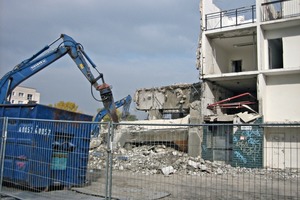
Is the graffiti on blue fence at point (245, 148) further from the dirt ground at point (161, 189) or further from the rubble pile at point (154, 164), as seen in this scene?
the dirt ground at point (161, 189)

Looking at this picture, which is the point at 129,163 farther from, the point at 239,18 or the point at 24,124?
the point at 239,18

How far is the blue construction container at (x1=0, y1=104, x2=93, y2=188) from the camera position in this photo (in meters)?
7.61

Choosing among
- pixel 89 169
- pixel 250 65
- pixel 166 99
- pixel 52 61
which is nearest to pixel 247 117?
pixel 250 65

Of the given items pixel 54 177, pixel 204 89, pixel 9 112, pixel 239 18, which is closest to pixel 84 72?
pixel 9 112

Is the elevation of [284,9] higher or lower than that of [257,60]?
higher

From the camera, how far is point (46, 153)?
765cm

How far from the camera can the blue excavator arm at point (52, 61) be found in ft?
40.0

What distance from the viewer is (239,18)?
23.9m

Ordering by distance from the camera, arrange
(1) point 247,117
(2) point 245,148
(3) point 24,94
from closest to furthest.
Result: (2) point 245,148, (1) point 247,117, (3) point 24,94

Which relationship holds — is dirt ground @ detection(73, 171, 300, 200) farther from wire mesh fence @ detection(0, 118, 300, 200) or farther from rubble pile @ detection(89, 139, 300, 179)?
rubble pile @ detection(89, 139, 300, 179)

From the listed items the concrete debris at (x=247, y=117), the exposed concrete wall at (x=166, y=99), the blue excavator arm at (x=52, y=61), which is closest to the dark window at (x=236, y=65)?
the exposed concrete wall at (x=166, y=99)

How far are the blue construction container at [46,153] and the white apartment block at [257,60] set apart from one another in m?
13.8

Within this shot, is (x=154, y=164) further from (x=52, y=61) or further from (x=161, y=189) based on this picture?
(x=52, y=61)

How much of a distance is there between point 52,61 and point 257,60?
13.9 m
